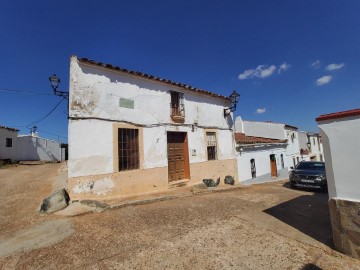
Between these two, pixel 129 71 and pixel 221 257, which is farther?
pixel 129 71

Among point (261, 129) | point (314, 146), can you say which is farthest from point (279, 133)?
point (314, 146)

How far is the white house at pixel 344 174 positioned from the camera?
3332 millimetres

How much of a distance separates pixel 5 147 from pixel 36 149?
3.54 m

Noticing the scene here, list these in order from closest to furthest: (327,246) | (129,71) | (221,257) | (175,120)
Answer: (221,257)
(327,246)
(129,71)
(175,120)

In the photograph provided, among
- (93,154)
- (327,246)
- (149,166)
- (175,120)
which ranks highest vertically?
(175,120)

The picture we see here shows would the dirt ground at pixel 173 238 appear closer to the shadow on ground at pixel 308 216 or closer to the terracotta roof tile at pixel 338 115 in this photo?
the shadow on ground at pixel 308 216

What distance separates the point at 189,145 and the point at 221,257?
7067mm

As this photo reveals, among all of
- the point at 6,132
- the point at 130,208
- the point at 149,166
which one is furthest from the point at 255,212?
the point at 6,132

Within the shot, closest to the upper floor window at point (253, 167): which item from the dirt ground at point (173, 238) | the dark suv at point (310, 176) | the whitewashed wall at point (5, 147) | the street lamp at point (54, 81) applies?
the dark suv at point (310, 176)

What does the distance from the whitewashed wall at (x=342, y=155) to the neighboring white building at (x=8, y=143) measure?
77.6ft

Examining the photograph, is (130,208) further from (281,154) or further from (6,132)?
(6,132)

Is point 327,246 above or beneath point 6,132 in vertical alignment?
beneath

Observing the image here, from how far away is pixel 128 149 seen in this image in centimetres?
829

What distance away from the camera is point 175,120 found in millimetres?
9859
